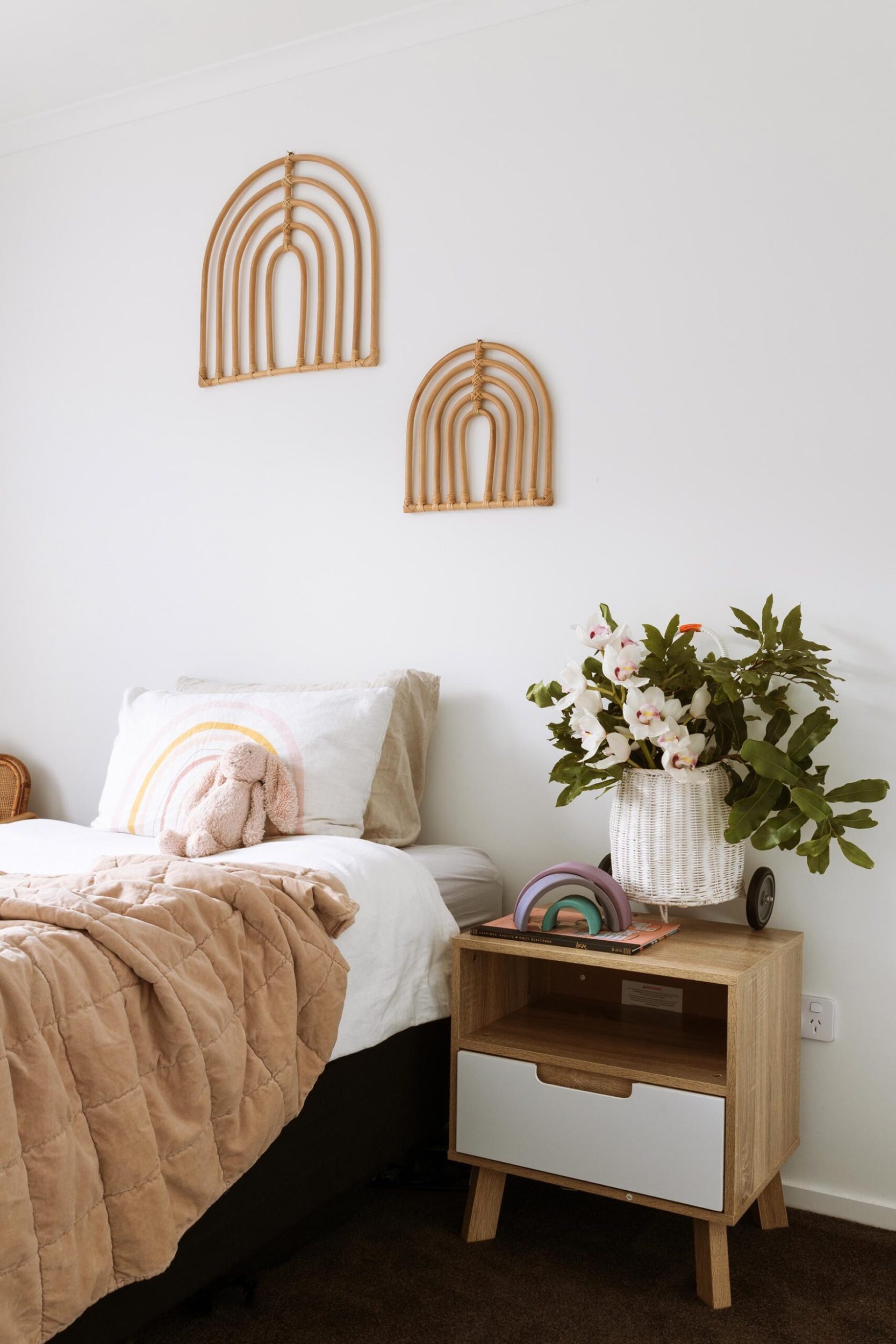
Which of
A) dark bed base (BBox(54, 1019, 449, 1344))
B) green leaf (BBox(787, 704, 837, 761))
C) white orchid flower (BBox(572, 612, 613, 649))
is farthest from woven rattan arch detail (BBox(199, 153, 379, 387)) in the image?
dark bed base (BBox(54, 1019, 449, 1344))

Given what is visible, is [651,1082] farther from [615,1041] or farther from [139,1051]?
[139,1051]

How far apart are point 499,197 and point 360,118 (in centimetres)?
43

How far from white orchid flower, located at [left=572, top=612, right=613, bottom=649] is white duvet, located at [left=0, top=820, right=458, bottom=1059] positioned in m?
0.52

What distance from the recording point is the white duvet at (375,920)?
5.94 ft

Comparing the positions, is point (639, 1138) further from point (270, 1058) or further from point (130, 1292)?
point (130, 1292)

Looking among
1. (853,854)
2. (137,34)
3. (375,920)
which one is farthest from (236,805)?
(137,34)

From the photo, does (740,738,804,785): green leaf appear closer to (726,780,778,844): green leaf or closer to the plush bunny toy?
(726,780,778,844): green leaf

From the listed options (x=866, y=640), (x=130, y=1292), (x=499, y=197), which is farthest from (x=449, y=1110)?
(x=499, y=197)

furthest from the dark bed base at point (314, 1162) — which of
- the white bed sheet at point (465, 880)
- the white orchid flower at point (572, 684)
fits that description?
the white orchid flower at point (572, 684)

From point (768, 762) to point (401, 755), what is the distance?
802mm

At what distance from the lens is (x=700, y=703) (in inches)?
75.4

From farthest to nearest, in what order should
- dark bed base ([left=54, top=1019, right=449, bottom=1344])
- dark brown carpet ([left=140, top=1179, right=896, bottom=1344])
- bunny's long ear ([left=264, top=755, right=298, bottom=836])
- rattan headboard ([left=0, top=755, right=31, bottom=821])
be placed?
rattan headboard ([left=0, top=755, right=31, bottom=821]) < bunny's long ear ([left=264, top=755, right=298, bottom=836]) < dark brown carpet ([left=140, top=1179, right=896, bottom=1344]) < dark bed base ([left=54, top=1019, right=449, bottom=1344])

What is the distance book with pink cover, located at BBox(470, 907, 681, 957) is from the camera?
1.83m

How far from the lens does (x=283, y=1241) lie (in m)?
1.79
